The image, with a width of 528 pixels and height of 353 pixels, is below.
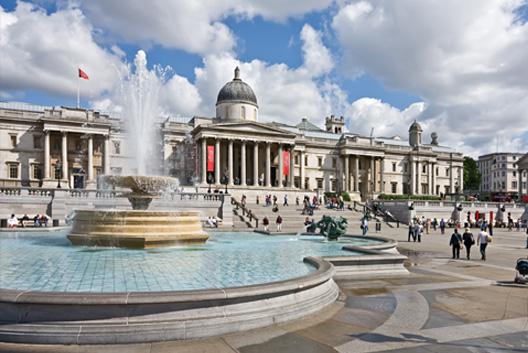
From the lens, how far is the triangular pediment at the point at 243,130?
184 feet

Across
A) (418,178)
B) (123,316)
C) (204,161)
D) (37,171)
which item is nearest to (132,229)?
(123,316)

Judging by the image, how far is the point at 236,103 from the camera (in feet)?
202

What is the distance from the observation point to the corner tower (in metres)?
61.5

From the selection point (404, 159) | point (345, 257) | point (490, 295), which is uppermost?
point (404, 159)

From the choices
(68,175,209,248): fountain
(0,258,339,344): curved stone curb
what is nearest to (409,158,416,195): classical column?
(68,175,209,248): fountain

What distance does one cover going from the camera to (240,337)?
6223mm

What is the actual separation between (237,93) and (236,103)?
1750mm

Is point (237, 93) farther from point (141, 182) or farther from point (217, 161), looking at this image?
point (141, 182)

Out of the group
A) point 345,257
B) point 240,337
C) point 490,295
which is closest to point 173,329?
point 240,337

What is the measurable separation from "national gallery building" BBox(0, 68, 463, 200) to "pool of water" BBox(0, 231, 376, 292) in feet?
96.9

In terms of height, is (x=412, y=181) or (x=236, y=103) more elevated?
(x=236, y=103)

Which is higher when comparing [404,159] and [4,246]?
[404,159]

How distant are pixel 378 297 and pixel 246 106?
55.1 metres

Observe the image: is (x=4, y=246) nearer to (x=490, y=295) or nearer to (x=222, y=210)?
(x=490, y=295)
